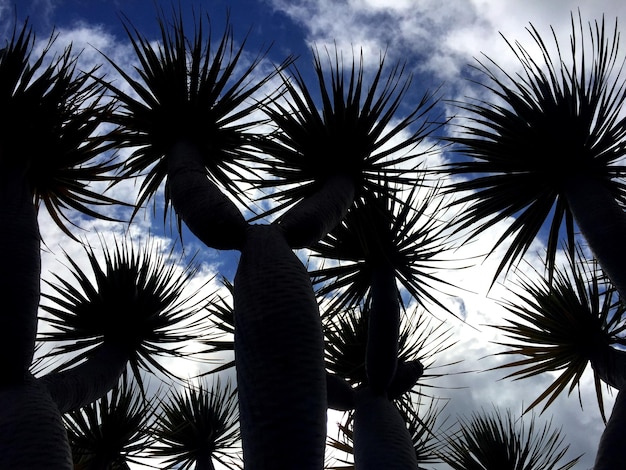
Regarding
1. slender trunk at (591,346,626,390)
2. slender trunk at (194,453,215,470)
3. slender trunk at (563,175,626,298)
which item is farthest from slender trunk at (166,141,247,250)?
slender trunk at (194,453,215,470)

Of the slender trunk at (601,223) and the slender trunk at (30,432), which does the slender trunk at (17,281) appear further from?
the slender trunk at (601,223)

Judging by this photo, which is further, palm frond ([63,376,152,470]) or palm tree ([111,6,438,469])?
palm frond ([63,376,152,470])

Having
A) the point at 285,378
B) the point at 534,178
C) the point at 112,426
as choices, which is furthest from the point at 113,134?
the point at 112,426

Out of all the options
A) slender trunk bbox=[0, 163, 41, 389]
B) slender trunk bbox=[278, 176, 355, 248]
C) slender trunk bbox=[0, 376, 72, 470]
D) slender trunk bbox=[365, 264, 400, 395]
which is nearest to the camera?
slender trunk bbox=[0, 376, 72, 470]

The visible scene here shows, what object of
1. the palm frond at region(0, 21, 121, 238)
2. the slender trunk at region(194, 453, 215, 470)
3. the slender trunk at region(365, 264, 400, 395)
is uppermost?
the palm frond at region(0, 21, 121, 238)

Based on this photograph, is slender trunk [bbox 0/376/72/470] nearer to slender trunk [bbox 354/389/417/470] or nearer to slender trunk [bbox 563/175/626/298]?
slender trunk [bbox 354/389/417/470]

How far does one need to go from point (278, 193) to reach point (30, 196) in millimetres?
1598

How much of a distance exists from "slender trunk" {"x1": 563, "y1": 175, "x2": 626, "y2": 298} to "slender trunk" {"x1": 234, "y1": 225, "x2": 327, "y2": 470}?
5.91 ft

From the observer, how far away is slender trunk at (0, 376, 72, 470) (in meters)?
1.78

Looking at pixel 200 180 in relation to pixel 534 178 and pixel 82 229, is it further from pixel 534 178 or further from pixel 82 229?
pixel 534 178

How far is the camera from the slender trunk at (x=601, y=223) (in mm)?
2879

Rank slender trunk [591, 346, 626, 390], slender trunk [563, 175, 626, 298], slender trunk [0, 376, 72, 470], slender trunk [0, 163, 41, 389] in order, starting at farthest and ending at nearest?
1. slender trunk [591, 346, 626, 390]
2. slender trunk [563, 175, 626, 298]
3. slender trunk [0, 163, 41, 389]
4. slender trunk [0, 376, 72, 470]

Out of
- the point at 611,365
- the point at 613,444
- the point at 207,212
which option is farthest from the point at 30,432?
the point at 611,365

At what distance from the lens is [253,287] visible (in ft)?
6.90
